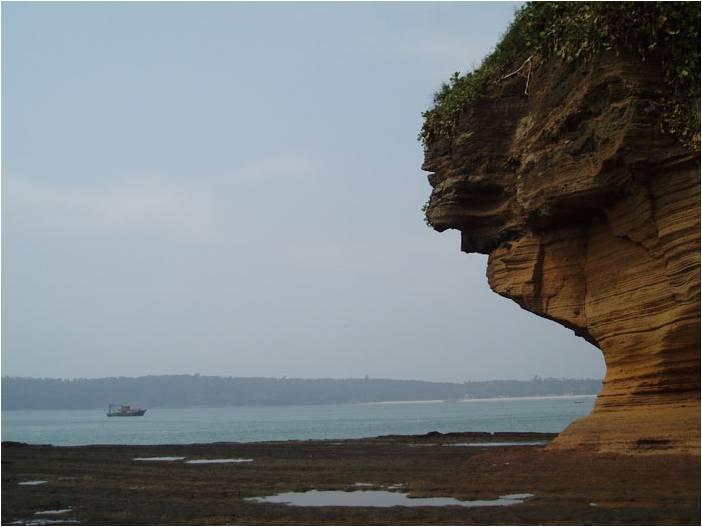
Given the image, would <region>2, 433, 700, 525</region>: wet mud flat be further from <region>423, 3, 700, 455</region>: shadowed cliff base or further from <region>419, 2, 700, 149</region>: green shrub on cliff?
<region>419, 2, 700, 149</region>: green shrub on cliff

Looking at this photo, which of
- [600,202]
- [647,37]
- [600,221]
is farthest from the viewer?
[600,221]

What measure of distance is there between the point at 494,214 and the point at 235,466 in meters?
11.8

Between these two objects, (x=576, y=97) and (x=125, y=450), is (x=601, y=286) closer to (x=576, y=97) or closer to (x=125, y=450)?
(x=576, y=97)

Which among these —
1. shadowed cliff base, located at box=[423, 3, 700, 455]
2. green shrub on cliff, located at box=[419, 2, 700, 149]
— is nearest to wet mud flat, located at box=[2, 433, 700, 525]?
shadowed cliff base, located at box=[423, 3, 700, 455]

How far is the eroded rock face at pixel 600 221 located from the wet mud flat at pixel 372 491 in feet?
7.72

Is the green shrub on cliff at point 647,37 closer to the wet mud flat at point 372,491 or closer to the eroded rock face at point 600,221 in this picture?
the eroded rock face at point 600,221

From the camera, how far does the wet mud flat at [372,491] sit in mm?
14602

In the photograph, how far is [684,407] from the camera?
20297 mm

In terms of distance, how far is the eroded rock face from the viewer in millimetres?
20141

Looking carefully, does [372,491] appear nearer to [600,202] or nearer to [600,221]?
[600,202]

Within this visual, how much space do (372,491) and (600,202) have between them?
30.4 ft

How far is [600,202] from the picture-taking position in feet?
73.7

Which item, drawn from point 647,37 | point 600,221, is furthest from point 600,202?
point 647,37

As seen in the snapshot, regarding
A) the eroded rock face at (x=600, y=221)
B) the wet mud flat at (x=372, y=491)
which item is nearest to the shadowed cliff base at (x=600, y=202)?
the eroded rock face at (x=600, y=221)
